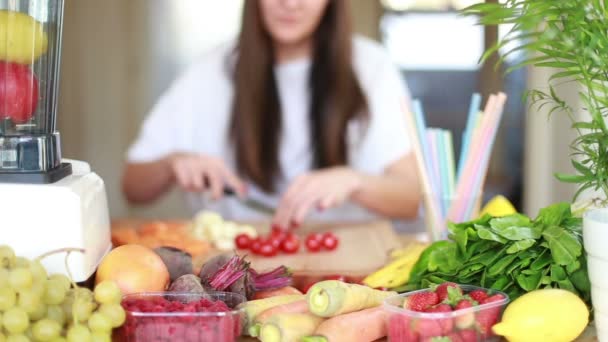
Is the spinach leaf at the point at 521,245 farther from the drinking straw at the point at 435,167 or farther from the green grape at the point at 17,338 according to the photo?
the green grape at the point at 17,338

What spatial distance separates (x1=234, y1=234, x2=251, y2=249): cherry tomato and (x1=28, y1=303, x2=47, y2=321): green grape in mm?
863

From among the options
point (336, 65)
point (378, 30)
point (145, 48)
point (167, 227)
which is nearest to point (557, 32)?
point (167, 227)

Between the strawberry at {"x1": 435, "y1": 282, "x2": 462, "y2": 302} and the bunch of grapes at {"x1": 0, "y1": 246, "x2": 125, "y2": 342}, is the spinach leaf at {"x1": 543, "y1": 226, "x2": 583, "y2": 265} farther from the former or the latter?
the bunch of grapes at {"x1": 0, "y1": 246, "x2": 125, "y2": 342}

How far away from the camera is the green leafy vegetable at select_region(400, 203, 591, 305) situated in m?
1.06

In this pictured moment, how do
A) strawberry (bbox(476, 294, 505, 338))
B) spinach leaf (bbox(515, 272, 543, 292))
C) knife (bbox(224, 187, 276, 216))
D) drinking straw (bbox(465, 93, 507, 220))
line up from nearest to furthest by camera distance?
1. strawberry (bbox(476, 294, 505, 338))
2. spinach leaf (bbox(515, 272, 543, 292))
3. drinking straw (bbox(465, 93, 507, 220))
4. knife (bbox(224, 187, 276, 216))

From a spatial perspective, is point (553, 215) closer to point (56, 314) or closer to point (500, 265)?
point (500, 265)

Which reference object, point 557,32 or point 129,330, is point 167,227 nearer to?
point 129,330

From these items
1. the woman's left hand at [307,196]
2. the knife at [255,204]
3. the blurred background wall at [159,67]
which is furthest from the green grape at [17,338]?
the blurred background wall at [159,67]

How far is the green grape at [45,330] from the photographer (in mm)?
888

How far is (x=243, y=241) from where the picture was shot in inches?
69.7

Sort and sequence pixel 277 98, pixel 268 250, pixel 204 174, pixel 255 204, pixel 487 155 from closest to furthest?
pixel 487 155, pixel 268 250, pixel 204 174, pixel 255 204, pixel 277 98

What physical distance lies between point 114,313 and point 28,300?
0.32ft

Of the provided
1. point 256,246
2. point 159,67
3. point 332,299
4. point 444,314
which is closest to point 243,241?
point 256,246

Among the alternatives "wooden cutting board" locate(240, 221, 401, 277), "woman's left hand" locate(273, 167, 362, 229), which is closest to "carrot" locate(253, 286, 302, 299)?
"wooden cutting board" locate(240, 221, 401, 277)
